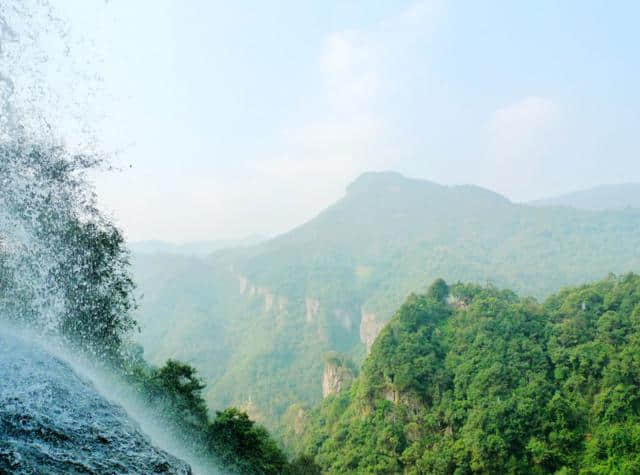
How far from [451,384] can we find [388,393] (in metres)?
3.84

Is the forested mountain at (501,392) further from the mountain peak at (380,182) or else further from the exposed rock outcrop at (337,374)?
the mountain peak at (380,182)

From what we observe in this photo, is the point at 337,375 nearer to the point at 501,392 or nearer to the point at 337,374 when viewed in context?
the point at 337,374

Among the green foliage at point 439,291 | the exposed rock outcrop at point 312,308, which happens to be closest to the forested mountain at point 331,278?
the exposed rock outcrop at point 312,308

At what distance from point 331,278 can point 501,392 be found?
7839 centimetres

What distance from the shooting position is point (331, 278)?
99.1 metres

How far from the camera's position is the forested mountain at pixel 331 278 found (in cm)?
6719

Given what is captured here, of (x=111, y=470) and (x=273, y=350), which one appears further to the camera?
(x=273, y=350)

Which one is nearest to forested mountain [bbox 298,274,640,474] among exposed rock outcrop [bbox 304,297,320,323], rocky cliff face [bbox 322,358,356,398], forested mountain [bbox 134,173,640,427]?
rocky cliff face [bbox 322,358,356,398]

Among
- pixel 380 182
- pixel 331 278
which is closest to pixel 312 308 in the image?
pixel 331 278

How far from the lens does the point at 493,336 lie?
24.4 metres

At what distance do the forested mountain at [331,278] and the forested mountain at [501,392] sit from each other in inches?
1171

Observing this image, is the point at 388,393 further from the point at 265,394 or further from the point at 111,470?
the point at 265,394

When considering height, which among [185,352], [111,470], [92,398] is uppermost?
[92,398]

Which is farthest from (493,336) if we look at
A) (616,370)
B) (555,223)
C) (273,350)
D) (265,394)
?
(555,223)
